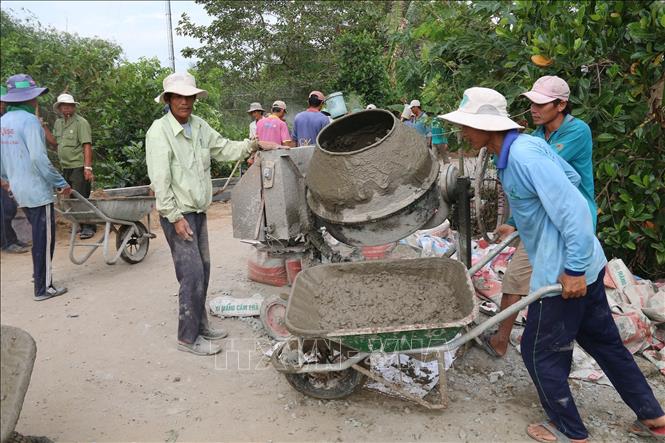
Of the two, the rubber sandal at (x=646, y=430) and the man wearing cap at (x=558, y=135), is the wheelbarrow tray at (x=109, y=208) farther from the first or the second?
the rubber sandal at (x=646, y=430)

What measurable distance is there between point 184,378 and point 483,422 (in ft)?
6.37

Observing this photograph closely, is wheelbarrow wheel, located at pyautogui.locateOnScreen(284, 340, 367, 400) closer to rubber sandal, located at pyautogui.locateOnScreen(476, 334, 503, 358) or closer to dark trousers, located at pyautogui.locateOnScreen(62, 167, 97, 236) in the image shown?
rubber sandal, located at pyautogui.locateOnScreen(476, 334, 503, 358)

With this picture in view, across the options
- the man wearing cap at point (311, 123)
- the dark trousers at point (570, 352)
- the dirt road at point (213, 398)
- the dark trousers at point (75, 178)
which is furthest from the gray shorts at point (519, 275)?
the dark trousers at point (75, 178)

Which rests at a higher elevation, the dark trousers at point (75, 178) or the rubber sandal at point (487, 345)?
the dark trousers at point (75, 178)

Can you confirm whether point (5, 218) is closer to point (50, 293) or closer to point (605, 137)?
point (50, 293)

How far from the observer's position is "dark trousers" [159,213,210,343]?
342cm

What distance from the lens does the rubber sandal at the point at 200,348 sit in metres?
3.53

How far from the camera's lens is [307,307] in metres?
2.88

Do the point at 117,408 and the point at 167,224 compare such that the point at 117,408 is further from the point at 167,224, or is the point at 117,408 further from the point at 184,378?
the point at 167,224

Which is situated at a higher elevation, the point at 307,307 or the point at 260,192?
the point at 260,192

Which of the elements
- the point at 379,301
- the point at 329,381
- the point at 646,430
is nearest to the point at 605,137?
the point at 646,430

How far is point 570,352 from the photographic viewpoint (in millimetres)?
2461

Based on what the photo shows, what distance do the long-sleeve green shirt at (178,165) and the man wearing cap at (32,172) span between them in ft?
4.27

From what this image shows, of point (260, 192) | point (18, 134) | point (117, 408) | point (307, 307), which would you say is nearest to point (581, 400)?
point (307, 307)
